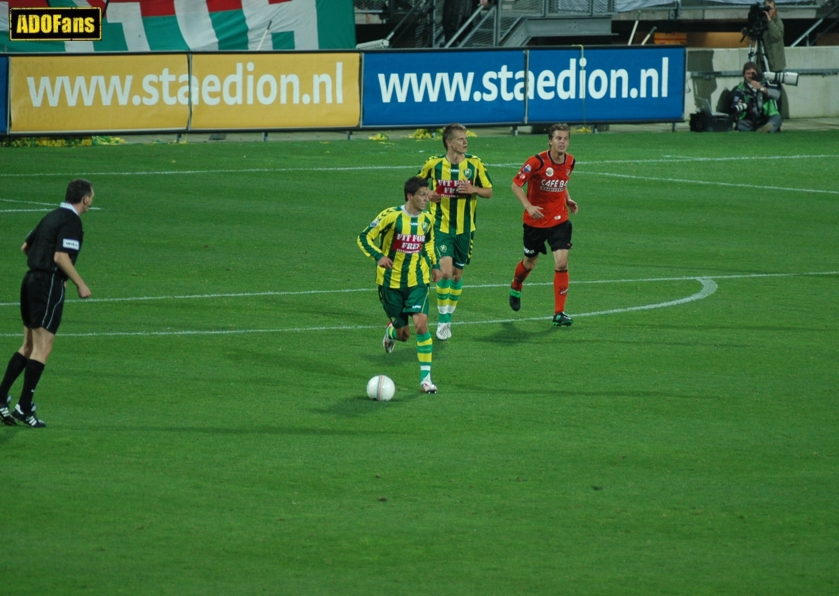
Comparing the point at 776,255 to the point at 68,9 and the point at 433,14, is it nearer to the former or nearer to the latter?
the point at 68,9

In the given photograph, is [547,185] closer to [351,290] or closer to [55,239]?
[351,290]

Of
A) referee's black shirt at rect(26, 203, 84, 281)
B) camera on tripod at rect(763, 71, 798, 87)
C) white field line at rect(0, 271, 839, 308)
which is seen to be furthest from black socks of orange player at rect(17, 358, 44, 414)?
camera on tripod at rect(763, 71, 798, 87)

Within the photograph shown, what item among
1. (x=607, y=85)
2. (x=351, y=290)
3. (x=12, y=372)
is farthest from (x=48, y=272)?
(x=607, y=85)

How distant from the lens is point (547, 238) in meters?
14.4

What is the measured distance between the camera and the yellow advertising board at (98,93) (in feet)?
93.0

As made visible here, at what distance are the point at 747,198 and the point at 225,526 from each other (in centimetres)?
1732

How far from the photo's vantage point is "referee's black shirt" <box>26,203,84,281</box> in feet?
31.5

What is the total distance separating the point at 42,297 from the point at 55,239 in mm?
390

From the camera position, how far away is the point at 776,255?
724 inches

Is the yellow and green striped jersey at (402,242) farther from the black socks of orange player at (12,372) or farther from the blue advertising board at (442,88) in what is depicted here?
the blue advertising board at (442,88)

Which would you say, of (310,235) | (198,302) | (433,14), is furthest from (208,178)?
(433,14)

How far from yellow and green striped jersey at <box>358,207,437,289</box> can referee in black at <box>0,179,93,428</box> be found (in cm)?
265

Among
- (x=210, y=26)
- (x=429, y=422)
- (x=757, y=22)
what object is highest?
(x=210, y=26)

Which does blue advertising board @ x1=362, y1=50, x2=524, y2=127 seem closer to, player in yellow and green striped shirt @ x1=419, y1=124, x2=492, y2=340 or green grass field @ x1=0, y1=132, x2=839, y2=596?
green grass field @ x1=0, y1=132, x2=839, y2=596
